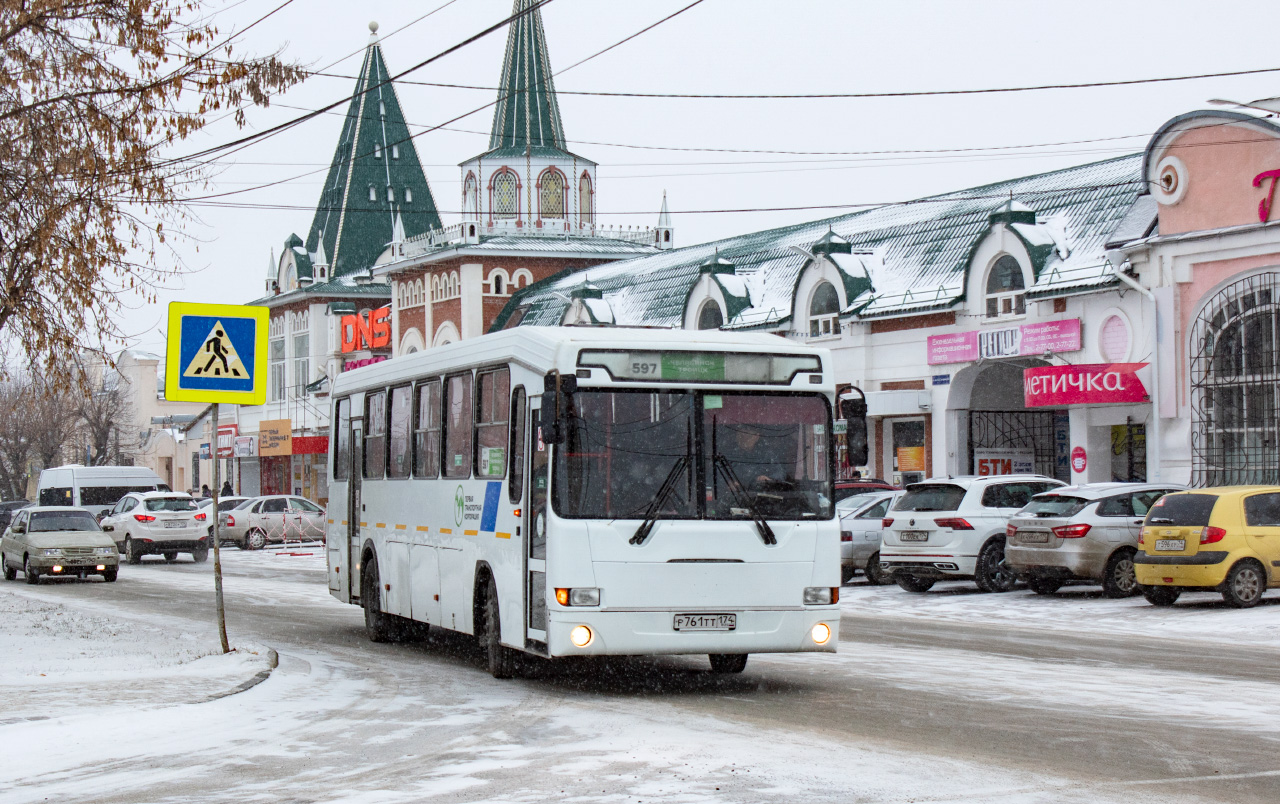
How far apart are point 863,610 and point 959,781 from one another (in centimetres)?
1366


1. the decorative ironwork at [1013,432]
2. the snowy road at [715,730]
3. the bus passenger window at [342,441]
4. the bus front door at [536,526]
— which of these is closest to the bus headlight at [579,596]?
the bus front door at [536,526]

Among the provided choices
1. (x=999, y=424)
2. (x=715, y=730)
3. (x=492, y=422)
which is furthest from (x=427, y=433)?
(x=999, y=424)

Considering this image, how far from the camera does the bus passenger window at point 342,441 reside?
1847cm

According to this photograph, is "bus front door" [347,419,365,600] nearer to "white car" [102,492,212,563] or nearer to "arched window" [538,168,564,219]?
"white car" [102,492,212,563]

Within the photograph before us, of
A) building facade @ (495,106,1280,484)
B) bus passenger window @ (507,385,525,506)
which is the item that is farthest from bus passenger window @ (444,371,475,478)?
building facade @ (495,106,1280,484)

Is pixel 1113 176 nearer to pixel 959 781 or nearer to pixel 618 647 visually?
pixel 618 647

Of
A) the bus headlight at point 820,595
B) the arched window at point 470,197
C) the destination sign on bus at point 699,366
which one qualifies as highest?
the arched window at point 470,197

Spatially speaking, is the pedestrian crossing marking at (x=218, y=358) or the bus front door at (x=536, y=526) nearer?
the bus front door at (x=536, y=526)

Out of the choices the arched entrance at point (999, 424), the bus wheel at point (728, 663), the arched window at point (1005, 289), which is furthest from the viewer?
the arched entrance at point (999, 424)

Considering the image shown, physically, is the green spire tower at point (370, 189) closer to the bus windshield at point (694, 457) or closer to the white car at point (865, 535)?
the white car at point (865, 535)

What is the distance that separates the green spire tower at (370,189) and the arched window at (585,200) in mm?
14221

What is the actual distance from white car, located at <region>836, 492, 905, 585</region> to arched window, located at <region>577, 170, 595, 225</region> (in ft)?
129

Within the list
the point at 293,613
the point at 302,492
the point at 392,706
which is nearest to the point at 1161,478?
the point at 293,613

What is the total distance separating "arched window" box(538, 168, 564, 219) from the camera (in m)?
63.9
